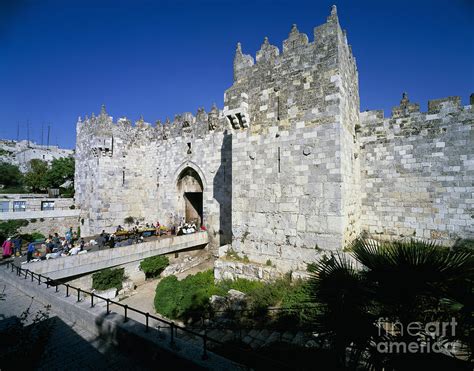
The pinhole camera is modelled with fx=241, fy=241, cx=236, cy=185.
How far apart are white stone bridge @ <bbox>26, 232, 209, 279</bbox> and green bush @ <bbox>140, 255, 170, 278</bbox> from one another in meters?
0.30

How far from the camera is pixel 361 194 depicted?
1035 cm

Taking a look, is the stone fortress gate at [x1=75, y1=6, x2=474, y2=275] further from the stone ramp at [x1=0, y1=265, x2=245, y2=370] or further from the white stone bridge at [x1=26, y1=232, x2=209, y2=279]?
the white stone bridge at [x1=26, y1=232, x2=209, y2=279]

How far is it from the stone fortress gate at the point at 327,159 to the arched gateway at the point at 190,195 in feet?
23.0

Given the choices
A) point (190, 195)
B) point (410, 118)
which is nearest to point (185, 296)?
point (190, 195)

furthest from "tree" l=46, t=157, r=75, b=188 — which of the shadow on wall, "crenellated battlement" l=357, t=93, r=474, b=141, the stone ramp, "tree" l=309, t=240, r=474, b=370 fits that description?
"tree" l=309, t=240, r=474, b=370

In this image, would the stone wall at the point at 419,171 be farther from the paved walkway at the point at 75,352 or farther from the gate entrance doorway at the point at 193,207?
the gate entrance doorway at the point at 193,207

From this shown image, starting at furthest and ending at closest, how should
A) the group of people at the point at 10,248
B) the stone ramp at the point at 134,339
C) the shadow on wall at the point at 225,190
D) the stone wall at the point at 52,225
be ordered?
the stone wall at the point at 52,225, the shadow on wall at the point at 225,190, the group of people at the point at 10,248, the stone ramp at the point at 134,339

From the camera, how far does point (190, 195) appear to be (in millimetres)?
17406

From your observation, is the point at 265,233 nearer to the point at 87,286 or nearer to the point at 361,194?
the point at 361,194

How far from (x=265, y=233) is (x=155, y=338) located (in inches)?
204

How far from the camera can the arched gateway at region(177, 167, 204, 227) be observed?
638 inches

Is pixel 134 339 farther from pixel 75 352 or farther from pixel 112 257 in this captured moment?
pixel 112 257

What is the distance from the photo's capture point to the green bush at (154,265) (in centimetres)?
1246

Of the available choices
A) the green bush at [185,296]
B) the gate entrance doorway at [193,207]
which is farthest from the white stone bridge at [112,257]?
the gate entrance doorway at [193,207]
